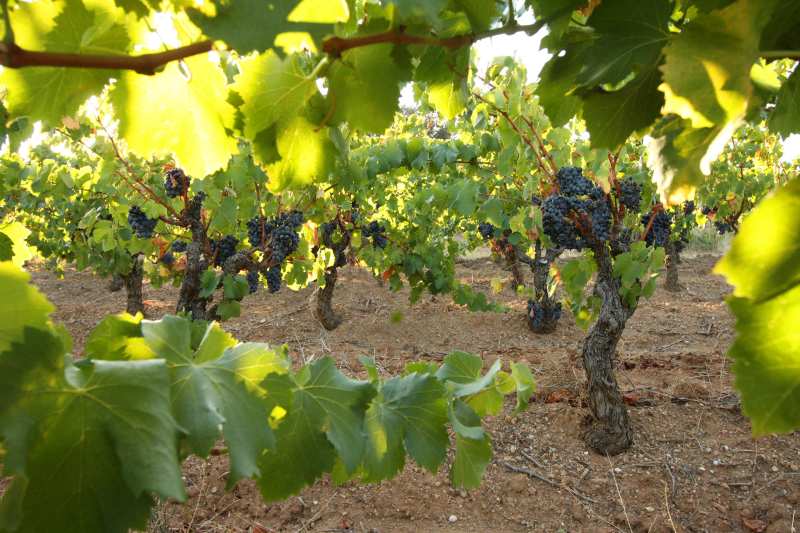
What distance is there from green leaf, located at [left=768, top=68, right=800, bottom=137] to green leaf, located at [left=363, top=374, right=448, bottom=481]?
807 millimetres

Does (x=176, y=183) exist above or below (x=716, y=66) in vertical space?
above

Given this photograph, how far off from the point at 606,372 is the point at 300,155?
319 cm

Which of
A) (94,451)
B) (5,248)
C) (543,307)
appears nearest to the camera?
(94,451)

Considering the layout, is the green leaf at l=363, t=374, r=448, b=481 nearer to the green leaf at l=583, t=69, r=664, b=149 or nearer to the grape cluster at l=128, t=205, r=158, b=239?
the green leaf at l=583, t=69, r=664, b=149

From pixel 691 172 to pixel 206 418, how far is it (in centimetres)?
63

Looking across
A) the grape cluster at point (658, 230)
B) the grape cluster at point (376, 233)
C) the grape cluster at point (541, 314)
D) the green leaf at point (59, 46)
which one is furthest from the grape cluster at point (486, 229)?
the green leaf at point (59, 46)

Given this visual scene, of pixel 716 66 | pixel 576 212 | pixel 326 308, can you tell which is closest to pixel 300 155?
pixel 716 66

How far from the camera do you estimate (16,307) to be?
55 cm

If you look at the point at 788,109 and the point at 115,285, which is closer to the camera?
the point at 788,109

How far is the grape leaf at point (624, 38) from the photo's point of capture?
28.8 inches

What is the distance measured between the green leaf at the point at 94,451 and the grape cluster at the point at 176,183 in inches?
150

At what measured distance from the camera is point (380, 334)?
7.36m

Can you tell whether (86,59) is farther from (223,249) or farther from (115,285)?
(115,285)

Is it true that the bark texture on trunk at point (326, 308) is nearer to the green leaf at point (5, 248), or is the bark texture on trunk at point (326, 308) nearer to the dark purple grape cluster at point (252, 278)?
the dark purple grape cluster at point (252, 278)
